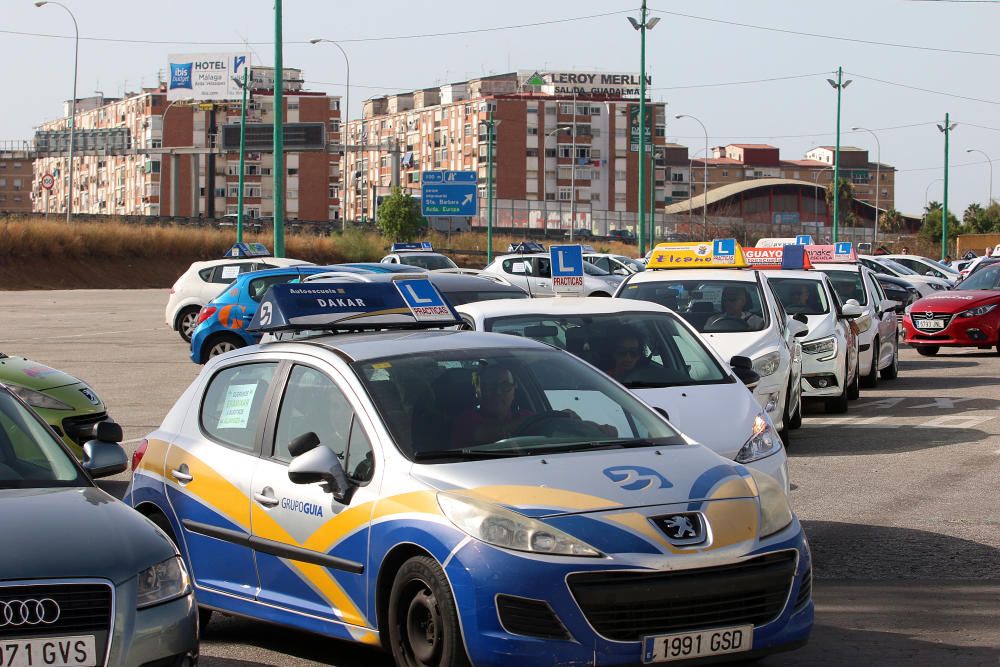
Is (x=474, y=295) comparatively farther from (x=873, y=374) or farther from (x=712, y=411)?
(x=712, y=411)

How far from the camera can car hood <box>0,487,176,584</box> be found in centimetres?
452

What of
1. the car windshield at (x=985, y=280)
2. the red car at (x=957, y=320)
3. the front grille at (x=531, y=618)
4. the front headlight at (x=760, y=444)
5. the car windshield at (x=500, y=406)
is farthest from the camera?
the car windshield at (x=985, y=280)

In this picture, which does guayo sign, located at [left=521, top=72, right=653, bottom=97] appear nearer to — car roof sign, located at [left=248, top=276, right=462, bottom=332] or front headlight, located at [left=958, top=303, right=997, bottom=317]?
front headlight, located at [left=958, top=303, right=997, bottom=317]

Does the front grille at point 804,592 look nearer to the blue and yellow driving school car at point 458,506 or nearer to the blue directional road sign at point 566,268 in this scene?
the blue and yellow driving school car at point 458,506

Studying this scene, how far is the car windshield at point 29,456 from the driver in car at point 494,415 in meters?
1.53

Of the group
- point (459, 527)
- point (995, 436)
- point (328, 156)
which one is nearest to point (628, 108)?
point (328, 156)

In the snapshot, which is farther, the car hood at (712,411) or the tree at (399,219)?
the tree at (399,219)

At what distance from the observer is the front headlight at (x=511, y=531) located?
16.3 feet

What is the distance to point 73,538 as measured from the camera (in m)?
4.73

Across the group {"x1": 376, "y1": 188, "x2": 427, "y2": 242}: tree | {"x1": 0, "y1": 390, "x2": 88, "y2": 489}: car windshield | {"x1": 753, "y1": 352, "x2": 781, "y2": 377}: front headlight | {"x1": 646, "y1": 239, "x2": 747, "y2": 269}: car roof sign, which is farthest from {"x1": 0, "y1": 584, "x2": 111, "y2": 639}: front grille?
{"x1": 376, "y1": 188, "x2": 427, "y2": 242}: tree

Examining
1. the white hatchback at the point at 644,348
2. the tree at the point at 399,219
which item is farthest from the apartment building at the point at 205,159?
the white hatchback at the point at 644,348

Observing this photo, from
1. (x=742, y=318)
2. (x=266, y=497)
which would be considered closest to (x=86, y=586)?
(x=266, y=497)

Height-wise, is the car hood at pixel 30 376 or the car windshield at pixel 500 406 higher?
the car windshield at pixel 500 406

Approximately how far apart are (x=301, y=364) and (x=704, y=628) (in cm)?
230
